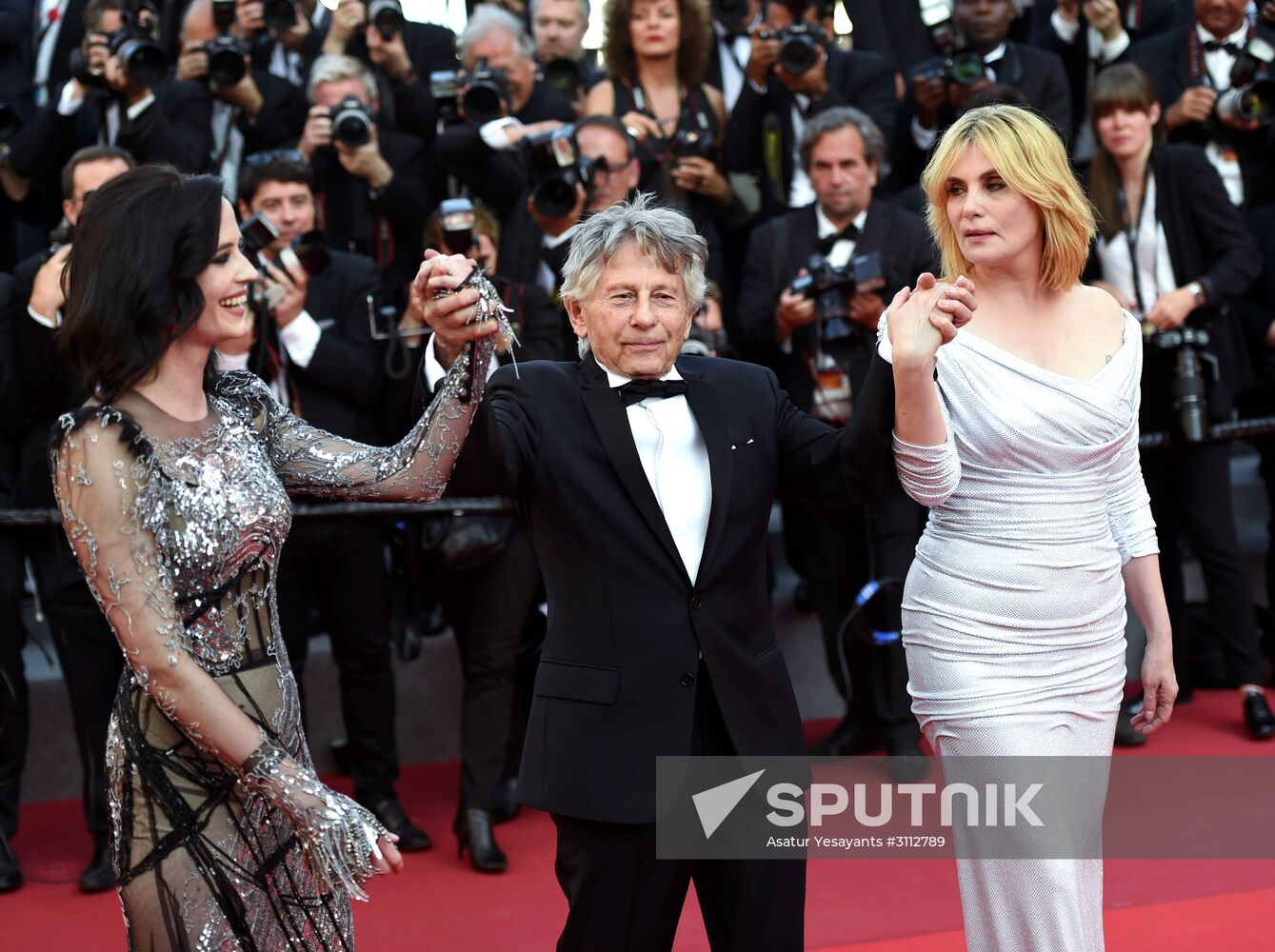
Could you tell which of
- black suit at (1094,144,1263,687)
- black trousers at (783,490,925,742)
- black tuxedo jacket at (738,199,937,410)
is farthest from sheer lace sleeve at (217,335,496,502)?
black suit at (1094,144,1263,687)

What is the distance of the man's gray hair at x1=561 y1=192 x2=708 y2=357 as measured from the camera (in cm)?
264

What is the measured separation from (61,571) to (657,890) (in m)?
2.52

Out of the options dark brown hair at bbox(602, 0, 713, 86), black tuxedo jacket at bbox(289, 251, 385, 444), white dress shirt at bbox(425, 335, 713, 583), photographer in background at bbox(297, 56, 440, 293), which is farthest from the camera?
dark brown hair at bbox(602, 0, 713, 86)

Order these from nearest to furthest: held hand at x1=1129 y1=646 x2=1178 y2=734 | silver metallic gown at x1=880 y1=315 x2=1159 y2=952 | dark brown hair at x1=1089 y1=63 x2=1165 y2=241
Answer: silver metallic gown at x1=880 y1=315 x2=1159 y2=952, held hand at x1=1129 y1=646 x2=1178 y2=734, dark brown hair at x1=1089 y1=63 x2=1165 y2=241

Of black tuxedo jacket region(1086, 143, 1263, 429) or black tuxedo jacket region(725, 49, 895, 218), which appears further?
black tuxedo jacket region(725, 49, 895, 218)

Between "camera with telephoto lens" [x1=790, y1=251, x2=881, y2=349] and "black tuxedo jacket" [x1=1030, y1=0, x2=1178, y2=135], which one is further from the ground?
"black tuxedo jacket" [x1=1030, y1=0, x2=1178, y2=135]

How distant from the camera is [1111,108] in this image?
5.16 meters

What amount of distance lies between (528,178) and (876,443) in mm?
2543

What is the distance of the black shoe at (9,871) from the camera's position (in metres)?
4.24

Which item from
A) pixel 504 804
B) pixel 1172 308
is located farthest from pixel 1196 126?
pixel 504 804

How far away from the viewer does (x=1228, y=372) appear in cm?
537

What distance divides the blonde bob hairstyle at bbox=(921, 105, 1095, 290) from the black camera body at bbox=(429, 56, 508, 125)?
248cm

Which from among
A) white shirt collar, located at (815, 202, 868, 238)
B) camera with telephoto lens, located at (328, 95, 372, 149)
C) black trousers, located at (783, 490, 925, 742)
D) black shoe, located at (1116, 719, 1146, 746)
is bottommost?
black shoe, located at (1116, 719, 1146, 746)

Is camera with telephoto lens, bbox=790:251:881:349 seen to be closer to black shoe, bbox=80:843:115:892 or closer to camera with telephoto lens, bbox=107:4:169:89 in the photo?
camera with telephoto lens, bbox=107:4:169:89
